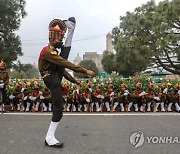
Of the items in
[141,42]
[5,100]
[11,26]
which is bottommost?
[5,100]

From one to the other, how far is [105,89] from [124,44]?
→ 39.2 feet

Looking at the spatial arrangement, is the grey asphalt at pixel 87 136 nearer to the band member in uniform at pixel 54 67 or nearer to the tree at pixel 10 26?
the band member in uniform at pixel 54 67

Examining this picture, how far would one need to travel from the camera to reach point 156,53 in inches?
745

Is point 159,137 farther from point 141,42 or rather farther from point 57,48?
point 141,42

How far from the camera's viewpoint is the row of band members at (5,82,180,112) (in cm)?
855

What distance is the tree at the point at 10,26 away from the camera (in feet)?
70.4

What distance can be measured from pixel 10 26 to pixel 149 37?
36.6 ft

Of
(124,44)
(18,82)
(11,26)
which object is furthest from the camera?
(11,26)

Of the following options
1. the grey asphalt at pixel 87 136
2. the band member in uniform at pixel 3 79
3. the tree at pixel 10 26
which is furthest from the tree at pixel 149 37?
the grey asphalt at pixel 87 136

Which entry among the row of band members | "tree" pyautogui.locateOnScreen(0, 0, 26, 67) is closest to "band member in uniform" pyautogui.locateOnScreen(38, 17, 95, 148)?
the row of band members

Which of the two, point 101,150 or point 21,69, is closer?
point 101,150

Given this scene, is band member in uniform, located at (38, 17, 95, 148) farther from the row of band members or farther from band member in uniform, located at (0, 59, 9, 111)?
the row of band members

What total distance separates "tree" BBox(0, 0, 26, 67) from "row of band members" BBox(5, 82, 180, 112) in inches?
524

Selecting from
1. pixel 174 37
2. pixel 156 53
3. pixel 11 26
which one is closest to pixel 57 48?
pixel 174 37
